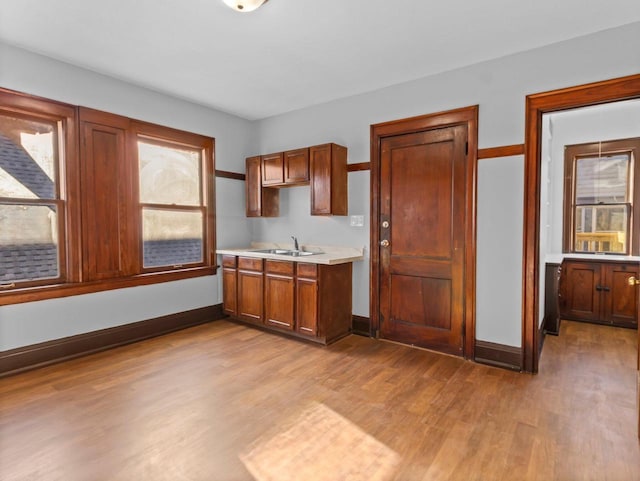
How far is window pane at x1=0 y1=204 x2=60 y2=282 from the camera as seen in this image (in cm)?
296

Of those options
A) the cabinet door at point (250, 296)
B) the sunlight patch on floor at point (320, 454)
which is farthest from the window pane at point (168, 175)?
the sunlight patch on floor at point (320, 454)

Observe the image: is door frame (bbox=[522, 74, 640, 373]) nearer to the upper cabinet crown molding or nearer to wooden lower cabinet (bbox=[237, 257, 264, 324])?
the upper cabinet crown molding

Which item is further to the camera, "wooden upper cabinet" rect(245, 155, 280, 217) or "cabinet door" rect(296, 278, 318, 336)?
"wooden upper cabinet" rect(245, 155, 280, 217)

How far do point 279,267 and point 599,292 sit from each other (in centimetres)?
401

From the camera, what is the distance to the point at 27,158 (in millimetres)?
3062

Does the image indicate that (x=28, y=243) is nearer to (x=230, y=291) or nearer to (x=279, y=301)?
(x=230, y=291)

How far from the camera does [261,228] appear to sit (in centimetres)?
500

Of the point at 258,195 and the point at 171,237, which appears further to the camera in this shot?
the point at 258,195

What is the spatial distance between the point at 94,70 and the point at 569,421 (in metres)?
4.84

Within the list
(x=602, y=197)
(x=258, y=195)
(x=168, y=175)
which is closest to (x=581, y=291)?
(x=602, y=197)

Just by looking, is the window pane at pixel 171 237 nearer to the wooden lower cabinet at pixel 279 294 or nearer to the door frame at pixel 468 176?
the wooden lower cabinet at pixel 279 294

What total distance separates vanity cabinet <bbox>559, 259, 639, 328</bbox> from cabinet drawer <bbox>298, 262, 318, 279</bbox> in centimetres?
335

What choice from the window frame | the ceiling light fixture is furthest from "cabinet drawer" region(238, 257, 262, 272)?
the ceiling light fixture

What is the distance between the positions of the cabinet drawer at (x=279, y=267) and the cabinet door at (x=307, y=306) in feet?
0.56
